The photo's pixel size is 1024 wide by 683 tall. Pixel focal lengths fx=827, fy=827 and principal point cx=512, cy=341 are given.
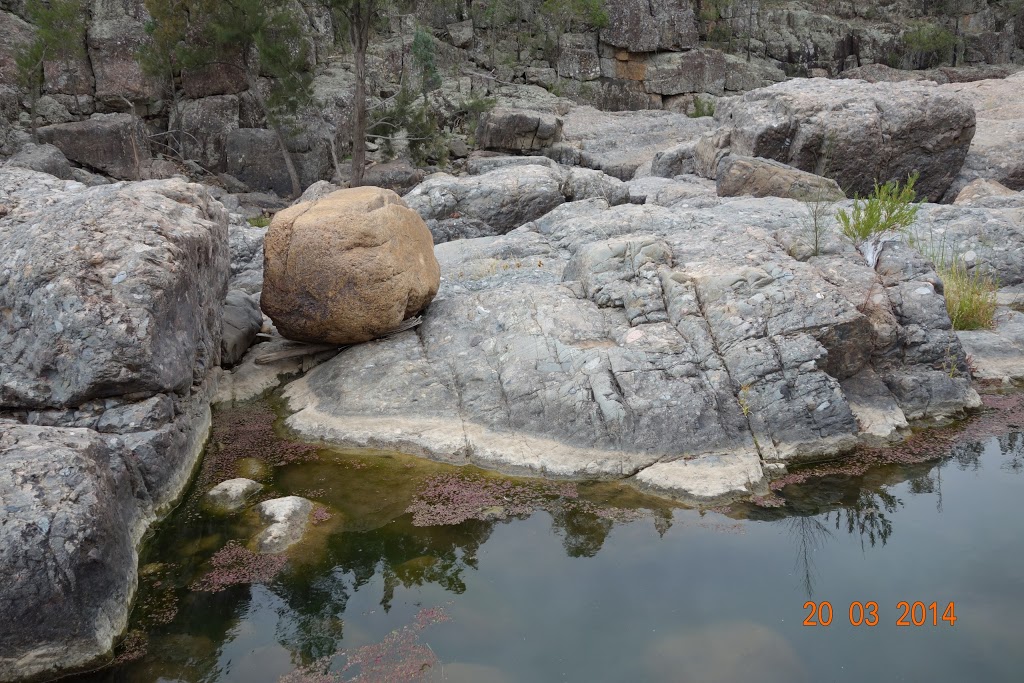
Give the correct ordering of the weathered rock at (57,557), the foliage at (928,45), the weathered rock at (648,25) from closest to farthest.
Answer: the weathered rock at (57,557) → the weathered rock at (648,25) → the foliage at (928,45)

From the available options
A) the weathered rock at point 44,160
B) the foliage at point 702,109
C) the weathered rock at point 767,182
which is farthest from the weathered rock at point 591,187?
the foliage at point 702,109

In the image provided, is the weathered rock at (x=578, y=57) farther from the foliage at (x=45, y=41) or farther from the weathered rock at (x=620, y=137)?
the foliage at (x=45, y=41)

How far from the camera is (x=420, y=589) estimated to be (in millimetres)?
5332

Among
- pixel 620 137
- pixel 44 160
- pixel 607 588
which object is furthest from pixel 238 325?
pixel 620 137

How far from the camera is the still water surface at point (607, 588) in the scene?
4.56 metres

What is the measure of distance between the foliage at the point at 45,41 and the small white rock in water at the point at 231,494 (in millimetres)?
19442

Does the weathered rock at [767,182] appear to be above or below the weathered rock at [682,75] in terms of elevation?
above

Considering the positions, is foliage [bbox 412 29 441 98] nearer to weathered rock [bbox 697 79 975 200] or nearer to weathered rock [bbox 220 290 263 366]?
weathered rock [bbox 697 79 975 200]

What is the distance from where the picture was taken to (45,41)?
22.1m

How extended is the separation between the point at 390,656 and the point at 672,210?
6.83 m

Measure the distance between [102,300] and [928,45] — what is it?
4344cm

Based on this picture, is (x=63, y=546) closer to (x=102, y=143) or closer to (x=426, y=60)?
(x=102, y=143)

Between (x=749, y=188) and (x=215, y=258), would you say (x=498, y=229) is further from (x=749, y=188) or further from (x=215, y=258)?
(x=215, y=258)

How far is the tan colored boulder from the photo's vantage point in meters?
7.66
